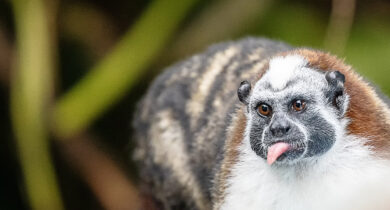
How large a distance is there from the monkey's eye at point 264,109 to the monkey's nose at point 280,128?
19cm

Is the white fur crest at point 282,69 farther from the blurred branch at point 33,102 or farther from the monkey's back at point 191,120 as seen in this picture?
the blurred branch at point 33,102

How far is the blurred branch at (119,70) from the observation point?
31.0 feet

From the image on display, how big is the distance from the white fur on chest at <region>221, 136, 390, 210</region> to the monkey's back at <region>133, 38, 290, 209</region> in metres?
1.06

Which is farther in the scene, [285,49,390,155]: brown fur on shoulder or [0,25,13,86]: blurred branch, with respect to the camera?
[0,25,13,86]: blurred branch

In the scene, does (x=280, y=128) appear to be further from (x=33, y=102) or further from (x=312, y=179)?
(x=33, y=102)

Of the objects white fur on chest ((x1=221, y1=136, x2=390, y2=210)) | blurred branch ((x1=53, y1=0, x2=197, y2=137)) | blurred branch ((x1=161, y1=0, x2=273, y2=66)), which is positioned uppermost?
blurred branch ((x1=161, y1=0, x2=273, y2=66))

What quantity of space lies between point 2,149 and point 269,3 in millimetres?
3762

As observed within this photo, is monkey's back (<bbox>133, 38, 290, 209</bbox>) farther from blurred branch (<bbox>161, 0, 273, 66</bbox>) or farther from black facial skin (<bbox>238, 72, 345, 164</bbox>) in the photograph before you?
blurred branch (<bbox>161, 0, 273, 66</bbox>)

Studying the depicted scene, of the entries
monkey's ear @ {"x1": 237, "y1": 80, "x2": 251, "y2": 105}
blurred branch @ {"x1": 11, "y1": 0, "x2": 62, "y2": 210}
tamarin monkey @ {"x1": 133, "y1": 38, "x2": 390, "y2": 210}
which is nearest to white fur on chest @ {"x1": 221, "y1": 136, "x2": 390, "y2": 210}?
tamarin monkey @ {"x1": 133, "y1": 38, "x2": 390, "y2": 210}

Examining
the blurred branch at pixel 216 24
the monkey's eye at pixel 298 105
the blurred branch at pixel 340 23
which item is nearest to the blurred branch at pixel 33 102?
the blurred branch at pixel 216 24

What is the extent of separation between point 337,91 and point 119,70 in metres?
4.58

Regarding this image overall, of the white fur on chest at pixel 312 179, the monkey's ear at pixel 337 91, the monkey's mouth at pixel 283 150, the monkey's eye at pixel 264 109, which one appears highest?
the monkey's ear at pixel 337 91

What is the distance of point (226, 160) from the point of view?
19.2 ft

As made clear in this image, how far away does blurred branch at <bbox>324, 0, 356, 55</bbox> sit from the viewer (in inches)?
360
